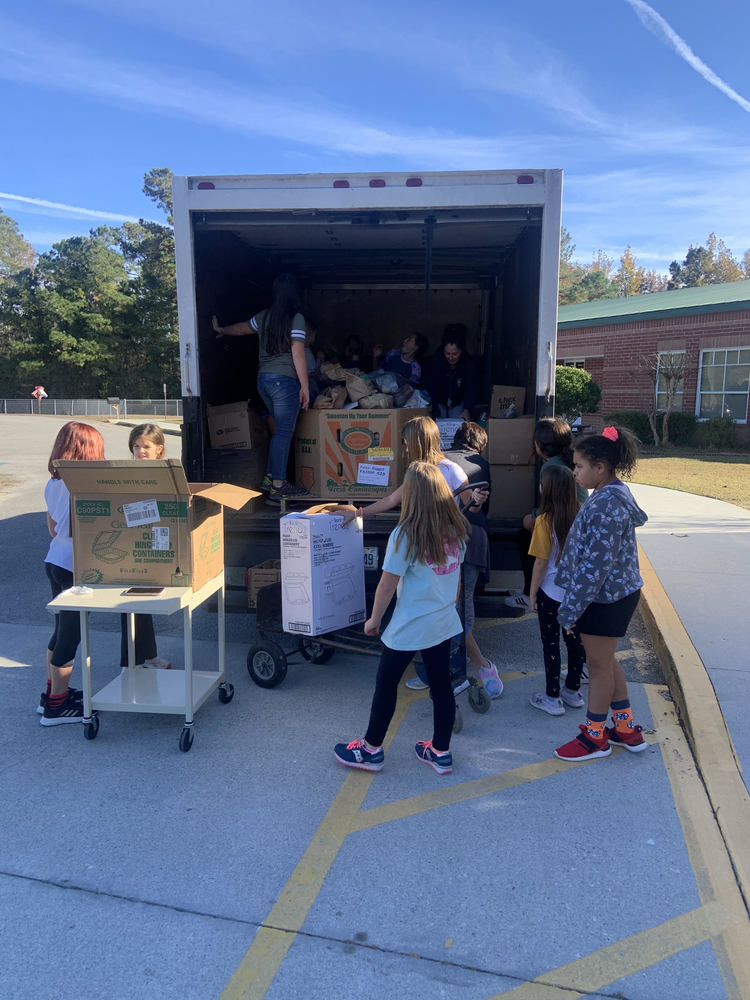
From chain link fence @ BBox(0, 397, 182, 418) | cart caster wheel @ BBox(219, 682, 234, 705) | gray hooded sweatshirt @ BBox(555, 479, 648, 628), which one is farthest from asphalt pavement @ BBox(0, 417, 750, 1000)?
chain link fence @ BBox(0, 397, 182, 418)

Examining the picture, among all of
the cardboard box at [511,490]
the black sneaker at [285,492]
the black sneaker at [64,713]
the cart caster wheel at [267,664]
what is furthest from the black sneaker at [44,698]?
the cardboard box at [511,490]

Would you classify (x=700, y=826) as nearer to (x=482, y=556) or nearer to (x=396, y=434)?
(x=482, y=556)

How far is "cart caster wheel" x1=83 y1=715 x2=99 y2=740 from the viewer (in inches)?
151

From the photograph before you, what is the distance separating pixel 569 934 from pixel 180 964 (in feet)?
4.19

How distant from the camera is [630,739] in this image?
3.72m

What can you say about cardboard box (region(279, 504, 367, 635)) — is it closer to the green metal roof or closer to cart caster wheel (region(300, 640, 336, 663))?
cart caster wheel (region(300, 640, 336, 663))

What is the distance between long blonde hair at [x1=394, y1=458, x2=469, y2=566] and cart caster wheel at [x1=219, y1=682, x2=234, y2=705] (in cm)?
169

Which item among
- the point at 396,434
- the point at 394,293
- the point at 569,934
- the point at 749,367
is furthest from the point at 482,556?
the point at 749,367

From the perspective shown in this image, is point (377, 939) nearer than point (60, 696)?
Yes

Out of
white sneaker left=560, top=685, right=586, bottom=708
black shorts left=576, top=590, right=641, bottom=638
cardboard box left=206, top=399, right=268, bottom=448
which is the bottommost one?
white sneaker left=560, top=685, right=586, bottom=708

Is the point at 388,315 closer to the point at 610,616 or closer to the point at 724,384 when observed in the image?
the point at 610,616

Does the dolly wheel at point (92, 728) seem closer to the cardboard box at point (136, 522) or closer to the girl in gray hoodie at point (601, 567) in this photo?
the cardboard box at point (136, 522)

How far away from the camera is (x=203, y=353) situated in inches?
212

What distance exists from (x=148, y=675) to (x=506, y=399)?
3378 millimetres
